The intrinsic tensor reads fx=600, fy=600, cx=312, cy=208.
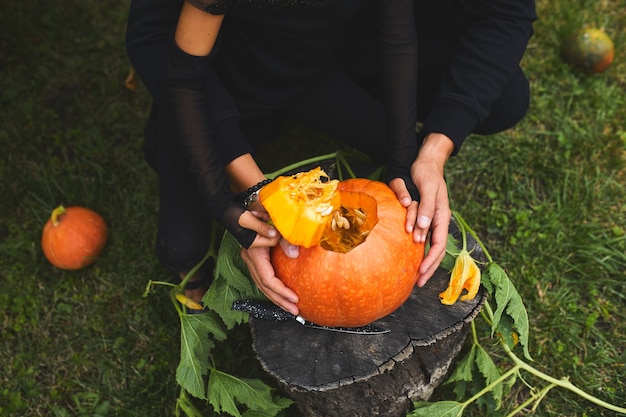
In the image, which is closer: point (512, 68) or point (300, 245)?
point (300, 245)

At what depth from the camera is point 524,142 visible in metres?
2.88

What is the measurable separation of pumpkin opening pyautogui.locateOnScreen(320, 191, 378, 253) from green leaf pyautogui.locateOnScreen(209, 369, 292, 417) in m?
0.57

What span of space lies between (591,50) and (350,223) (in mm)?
2005

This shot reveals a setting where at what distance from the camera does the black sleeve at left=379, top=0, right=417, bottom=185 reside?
185cm

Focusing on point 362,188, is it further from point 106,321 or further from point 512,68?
point 106,321

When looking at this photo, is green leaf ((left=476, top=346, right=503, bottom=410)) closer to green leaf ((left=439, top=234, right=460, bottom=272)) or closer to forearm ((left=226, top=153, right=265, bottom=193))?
green leaf ((left=439, top=234, right=460, bottom=272))

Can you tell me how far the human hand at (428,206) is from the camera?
1.65 m

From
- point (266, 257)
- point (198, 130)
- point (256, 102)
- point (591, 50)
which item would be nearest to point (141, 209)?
point (256, 102)

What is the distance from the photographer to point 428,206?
5.52 ft

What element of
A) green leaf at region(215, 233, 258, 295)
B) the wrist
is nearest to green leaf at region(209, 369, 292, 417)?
green leaf at region(215, 233, 258, 295)

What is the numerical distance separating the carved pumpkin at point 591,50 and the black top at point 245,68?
1.54 m

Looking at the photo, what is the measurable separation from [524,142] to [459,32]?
88 centimetres

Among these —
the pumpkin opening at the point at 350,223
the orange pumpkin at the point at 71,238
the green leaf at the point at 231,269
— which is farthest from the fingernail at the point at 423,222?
the orange pumpkin at the point at 71,238

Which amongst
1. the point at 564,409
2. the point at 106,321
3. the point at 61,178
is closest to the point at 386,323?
the point at 564,409
